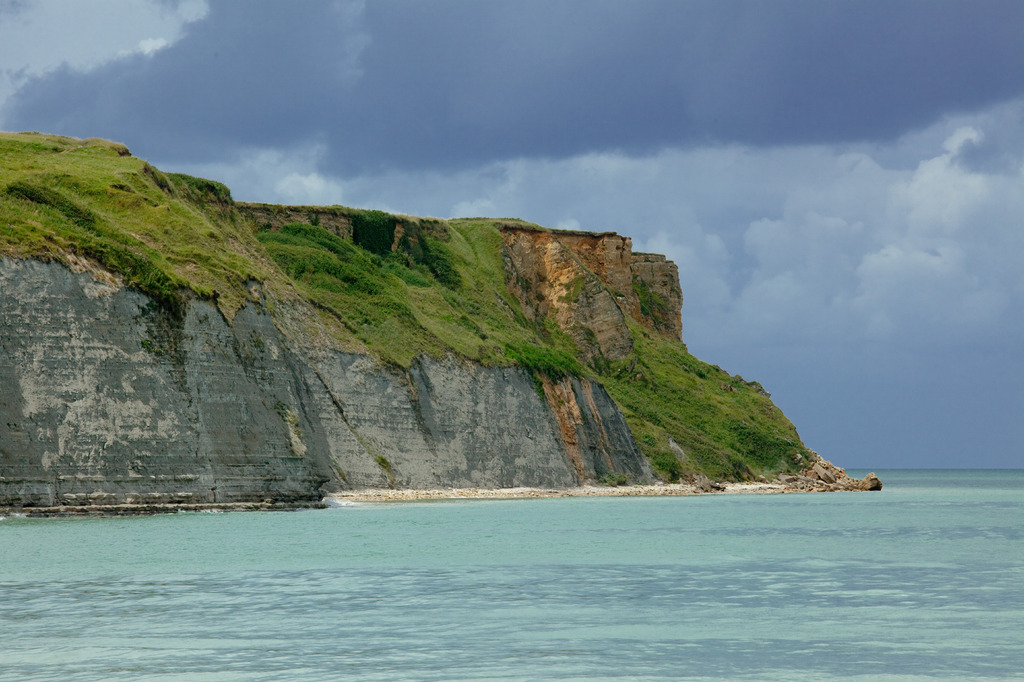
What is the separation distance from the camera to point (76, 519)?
3656 cm

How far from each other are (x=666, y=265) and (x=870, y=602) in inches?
4326

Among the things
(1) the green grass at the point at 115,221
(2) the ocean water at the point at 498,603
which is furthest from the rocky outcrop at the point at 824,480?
(2) the ocean water at the point at 498,603

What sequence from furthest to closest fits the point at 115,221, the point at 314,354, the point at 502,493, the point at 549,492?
the point at 549,492 < the point at 502,493 < the point at 314,354 < the point at 115,221

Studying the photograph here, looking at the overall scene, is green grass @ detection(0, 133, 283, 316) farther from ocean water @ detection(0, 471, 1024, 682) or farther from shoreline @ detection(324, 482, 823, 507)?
shoreline @ detection(324, 482, 823, 507)

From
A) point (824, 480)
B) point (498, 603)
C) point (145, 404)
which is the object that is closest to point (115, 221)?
point (145, 404)

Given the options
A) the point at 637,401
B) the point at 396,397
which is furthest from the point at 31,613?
the point at 637,401

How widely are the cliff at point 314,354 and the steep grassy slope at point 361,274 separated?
0.19 meters

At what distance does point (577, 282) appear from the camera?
108 metres

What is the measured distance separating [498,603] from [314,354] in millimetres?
45739

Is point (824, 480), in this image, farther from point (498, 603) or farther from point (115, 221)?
point (498, 603)

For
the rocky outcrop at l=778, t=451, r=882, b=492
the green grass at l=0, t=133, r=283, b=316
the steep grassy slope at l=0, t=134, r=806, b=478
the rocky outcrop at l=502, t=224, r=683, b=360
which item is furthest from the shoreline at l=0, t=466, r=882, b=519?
the rocky outcrop at l=502, t=224, r=683, b=360

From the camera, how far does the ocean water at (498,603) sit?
46.2 feet

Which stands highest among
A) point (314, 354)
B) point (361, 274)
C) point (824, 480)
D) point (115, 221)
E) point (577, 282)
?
point (577, 282)

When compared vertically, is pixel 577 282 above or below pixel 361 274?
above
